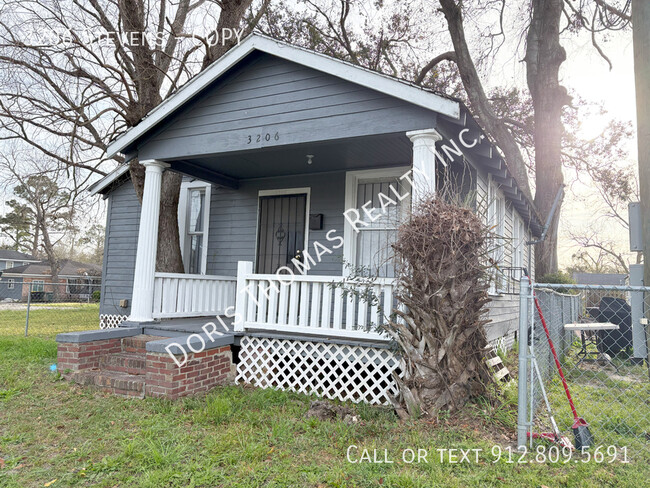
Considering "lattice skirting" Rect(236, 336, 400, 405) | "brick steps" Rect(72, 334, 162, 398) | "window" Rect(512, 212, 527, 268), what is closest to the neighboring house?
"window" Rect(512, 212, 527, 268)

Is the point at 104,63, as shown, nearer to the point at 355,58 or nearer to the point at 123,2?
the point at 123,2

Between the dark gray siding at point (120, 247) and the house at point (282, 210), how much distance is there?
1.48m

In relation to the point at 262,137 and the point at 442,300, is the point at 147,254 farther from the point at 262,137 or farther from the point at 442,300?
the point at 442,300

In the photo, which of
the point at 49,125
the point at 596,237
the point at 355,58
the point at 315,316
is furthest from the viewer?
the point at 596,237

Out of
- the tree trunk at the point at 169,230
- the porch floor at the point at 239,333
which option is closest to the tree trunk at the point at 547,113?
the tree trunk at the point at 169,230

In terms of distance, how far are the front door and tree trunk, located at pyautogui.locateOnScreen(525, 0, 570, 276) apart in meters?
10.1

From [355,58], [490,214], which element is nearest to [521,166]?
[355,58]

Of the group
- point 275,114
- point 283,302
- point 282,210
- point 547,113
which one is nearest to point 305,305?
point 283,302

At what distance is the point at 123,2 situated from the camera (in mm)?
8531

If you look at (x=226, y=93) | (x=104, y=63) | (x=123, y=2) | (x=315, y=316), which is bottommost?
(x=315, y=316)

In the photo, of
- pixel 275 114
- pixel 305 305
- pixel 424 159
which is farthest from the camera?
pixel 275 114

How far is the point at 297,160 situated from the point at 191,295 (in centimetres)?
279

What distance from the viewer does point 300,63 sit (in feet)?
18.4

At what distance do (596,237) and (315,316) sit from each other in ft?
113
